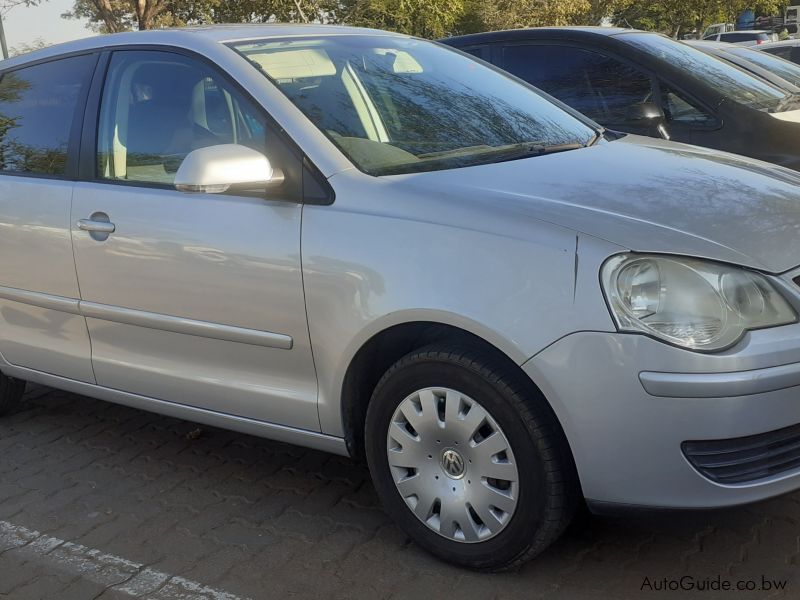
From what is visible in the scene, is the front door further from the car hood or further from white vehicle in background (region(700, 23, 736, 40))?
white vehicle in background (region(700, 23, 736, 40))

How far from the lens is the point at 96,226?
145 inches

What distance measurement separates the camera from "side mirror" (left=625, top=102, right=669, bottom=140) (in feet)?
A: 19.0

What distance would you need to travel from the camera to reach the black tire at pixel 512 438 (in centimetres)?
270

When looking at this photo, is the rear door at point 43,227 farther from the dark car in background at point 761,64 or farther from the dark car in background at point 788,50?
the dark car in background at point 788,50

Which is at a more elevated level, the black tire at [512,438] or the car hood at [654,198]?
the car hood at [654,198]

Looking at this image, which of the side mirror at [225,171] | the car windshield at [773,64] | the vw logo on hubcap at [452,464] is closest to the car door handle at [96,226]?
the side mirror at [225,171]

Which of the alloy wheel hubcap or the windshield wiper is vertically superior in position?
the windshield wiper

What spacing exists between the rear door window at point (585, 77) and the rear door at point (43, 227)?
11.2ft

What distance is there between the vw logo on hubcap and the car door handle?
159 centimetres

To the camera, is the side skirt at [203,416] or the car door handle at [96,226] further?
the car door handle at [96,226]

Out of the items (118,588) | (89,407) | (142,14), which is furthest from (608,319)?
(142,14)

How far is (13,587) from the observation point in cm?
315

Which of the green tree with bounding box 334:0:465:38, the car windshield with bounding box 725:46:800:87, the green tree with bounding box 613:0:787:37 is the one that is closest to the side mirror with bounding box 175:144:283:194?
the car windshield with bounding box 725:46:800:87

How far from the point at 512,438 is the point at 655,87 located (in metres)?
3.91
